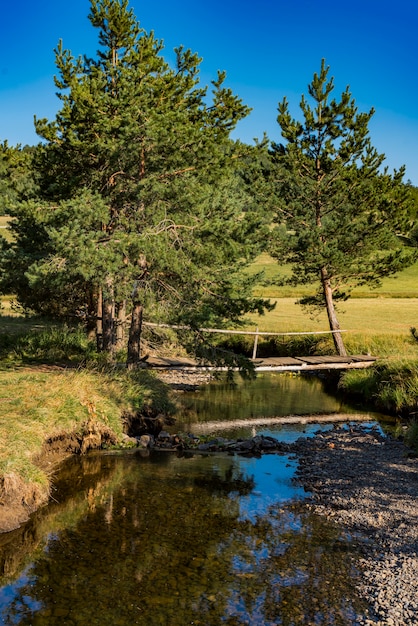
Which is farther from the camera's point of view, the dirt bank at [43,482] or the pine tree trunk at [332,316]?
the pine tree trunk at [332,316]

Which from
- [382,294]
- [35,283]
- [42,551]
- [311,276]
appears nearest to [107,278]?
[35,283]

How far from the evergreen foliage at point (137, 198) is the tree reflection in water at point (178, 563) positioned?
6296mm

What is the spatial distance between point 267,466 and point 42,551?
6.70 metres

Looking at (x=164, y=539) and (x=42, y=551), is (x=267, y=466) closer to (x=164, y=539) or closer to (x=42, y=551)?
(x=164, y=539)

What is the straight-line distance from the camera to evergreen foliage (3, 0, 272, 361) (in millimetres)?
16219

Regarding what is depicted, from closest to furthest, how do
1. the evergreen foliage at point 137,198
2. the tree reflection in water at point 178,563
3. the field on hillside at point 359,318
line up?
the tree reflection in water at point 178,563 < the evergreen foliage at point 137,198 < the field on hillside at point 359,318

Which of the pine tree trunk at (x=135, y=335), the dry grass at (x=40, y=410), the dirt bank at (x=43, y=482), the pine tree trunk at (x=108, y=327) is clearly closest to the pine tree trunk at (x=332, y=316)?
the pine tree trunk at (x=108, y=327)

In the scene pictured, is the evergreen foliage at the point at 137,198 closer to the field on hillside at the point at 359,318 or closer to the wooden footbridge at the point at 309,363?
the wooden footbridge at the point at 309,363

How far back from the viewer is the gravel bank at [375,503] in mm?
7874

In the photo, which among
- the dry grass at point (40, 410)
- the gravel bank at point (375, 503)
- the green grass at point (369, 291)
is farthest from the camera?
the green grass at point (369, 291)

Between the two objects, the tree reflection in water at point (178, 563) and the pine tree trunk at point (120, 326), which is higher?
the pine tree trunk at point (120, 326)

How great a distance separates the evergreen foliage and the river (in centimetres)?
522

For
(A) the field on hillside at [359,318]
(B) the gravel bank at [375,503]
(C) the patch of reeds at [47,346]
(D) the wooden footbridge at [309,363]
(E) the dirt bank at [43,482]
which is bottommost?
(B) the gravel bank at [375,503]

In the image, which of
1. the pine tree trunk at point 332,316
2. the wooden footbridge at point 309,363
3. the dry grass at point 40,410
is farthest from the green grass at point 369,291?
the dry grass at point 40,410
